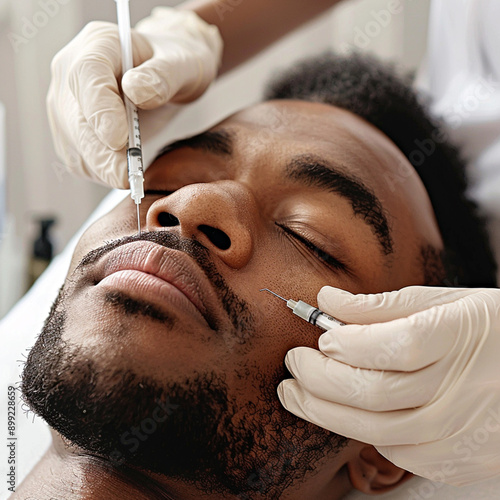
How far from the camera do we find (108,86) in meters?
1.09

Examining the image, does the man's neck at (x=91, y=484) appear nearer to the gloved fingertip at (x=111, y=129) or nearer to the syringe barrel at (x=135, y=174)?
the syringe barrel at (x=135, y=174)

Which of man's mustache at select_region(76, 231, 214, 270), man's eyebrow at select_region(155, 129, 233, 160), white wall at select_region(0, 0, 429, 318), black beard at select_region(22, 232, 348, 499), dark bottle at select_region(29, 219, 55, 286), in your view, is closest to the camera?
black beard at select_region(22, 232, 348, 499)

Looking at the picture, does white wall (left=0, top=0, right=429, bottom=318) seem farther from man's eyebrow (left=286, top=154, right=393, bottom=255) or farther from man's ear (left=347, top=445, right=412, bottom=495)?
man's ear (left=347, top=445, right=412, bottom=495)

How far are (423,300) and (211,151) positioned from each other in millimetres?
507

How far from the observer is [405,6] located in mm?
2178

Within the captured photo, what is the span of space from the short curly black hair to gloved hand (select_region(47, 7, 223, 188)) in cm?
35

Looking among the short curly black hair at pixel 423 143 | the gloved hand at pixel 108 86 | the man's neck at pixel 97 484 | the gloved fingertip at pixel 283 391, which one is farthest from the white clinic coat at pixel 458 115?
the gloved fingertip at pixel 283 391

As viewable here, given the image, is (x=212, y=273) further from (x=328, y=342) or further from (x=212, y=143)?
(x=212, y=143)

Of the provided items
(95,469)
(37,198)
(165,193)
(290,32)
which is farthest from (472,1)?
(37,198)

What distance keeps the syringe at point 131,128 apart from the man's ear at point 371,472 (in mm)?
617

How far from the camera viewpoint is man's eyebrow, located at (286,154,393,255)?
1.05m

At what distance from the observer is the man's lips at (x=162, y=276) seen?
0.85 metres

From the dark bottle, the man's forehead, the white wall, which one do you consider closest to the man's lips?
the man's forehead

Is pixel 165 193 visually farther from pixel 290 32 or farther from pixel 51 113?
pixel 290 32
